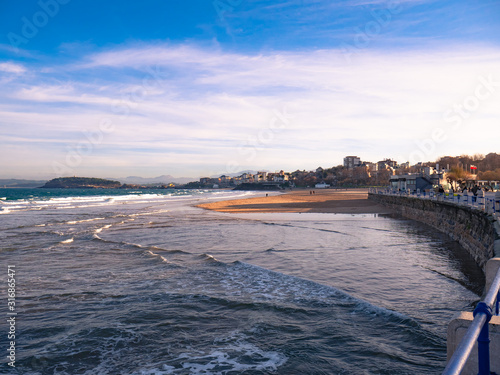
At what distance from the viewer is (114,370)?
5.91 meters

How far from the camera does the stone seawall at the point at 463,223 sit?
39.0 ft

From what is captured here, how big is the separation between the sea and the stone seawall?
0.85 m

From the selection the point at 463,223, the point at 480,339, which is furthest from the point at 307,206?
the point at 480,339

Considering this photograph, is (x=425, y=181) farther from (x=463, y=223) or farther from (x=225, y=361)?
(x=225, y=361)

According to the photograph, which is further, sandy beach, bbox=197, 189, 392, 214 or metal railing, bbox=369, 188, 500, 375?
sandy beach, bbox=197, 189, 392, 214

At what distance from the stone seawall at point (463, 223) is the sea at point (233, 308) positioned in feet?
2.77

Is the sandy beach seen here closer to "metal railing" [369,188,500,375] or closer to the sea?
the sea

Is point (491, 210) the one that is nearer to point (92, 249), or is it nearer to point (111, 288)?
point (111, 288)

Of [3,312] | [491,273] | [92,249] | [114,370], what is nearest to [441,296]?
[491,273]

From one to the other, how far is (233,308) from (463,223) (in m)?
14.2

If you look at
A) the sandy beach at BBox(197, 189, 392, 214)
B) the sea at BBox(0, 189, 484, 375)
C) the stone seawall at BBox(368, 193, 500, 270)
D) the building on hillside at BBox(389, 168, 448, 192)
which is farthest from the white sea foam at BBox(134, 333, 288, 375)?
the building on hillside at BBox(389, 168, 448, 192)

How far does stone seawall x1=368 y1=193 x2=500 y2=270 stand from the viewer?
11.9 meters

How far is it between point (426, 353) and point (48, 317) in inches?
319

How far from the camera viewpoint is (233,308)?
28.6 ft
